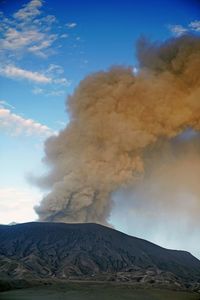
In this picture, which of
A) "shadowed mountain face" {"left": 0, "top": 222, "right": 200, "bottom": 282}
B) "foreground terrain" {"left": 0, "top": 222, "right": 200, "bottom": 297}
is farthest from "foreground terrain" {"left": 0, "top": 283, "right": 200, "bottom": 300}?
"shadowed mountain face" {"left": 0, "top": 222, "right": 200, "bottom": 282}

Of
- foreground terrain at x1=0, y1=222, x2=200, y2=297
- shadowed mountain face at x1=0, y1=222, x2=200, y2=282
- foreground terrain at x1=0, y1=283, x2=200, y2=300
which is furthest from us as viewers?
shadowed mountain face at x1=0, y1=222, x2=200, y2=282

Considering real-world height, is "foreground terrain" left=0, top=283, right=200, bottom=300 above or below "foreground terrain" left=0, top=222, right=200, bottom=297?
below

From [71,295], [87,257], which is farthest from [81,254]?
[71,295]

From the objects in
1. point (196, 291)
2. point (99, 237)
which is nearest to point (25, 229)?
point (99, 237)

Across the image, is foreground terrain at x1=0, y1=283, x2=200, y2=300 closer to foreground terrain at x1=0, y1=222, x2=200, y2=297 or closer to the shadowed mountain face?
foreground terrain at x1=0, y1=222, x2=200, y2=297

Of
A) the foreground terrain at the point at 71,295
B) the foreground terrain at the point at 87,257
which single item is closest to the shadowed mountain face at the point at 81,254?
the foreground terrain at the point at 87,257

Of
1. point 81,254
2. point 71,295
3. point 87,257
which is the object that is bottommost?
point 71,295

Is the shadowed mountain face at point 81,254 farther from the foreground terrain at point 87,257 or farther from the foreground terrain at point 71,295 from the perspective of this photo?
the foreground terrain at point 71,295

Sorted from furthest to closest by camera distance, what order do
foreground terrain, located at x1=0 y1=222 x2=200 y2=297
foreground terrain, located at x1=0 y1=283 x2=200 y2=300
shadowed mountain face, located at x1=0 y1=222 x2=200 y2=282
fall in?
shadowed mountain face, located at x1=0 y1=222 x2=200 y2=282 → foreground terrain, located at x1=0 y1=222 x2=200 y2=297 → foreground terrain, located at x1=0 y1=283 x2=200 y2=300

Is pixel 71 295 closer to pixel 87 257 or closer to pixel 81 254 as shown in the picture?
pixel 87 257
